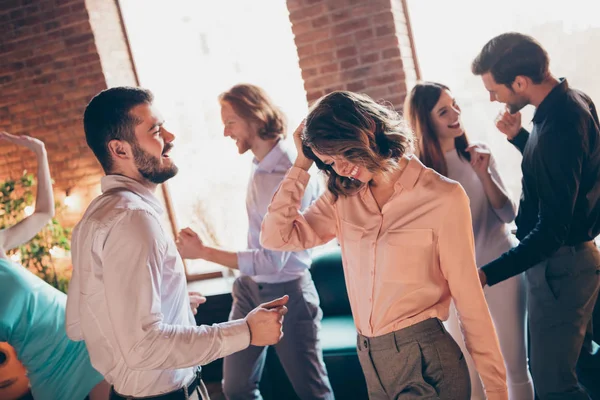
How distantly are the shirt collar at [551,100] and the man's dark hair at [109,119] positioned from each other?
5.03 ft

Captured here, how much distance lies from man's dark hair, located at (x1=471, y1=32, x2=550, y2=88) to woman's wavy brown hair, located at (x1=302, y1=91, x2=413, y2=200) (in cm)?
84

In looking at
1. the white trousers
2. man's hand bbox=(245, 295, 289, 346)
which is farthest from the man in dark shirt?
man's hand bbox=(245, 295, 289, 346)

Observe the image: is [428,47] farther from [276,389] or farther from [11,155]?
[11,155]

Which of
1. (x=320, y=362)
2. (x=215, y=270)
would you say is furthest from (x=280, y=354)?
(x=215, y=270)

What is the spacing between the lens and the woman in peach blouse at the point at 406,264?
1.75 meters

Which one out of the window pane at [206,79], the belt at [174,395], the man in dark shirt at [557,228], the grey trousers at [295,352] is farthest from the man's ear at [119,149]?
the window pane at [206,79]

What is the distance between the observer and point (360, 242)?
188 cm

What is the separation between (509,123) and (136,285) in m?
1.94

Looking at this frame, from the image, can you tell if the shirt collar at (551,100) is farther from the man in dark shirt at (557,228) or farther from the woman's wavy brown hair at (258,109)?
the woman's wavy brown hair at (258,109)

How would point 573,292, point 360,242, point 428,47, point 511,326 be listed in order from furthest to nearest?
1. point 428,47
2. point 511,326
3. point 573,292
4. point 360,242

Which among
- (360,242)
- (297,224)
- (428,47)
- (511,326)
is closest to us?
(360,242)

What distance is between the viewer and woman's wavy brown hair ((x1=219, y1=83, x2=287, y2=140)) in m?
2.95

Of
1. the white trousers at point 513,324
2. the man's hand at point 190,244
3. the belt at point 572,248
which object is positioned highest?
the man's hand at point 190,244

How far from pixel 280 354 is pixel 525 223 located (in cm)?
131
